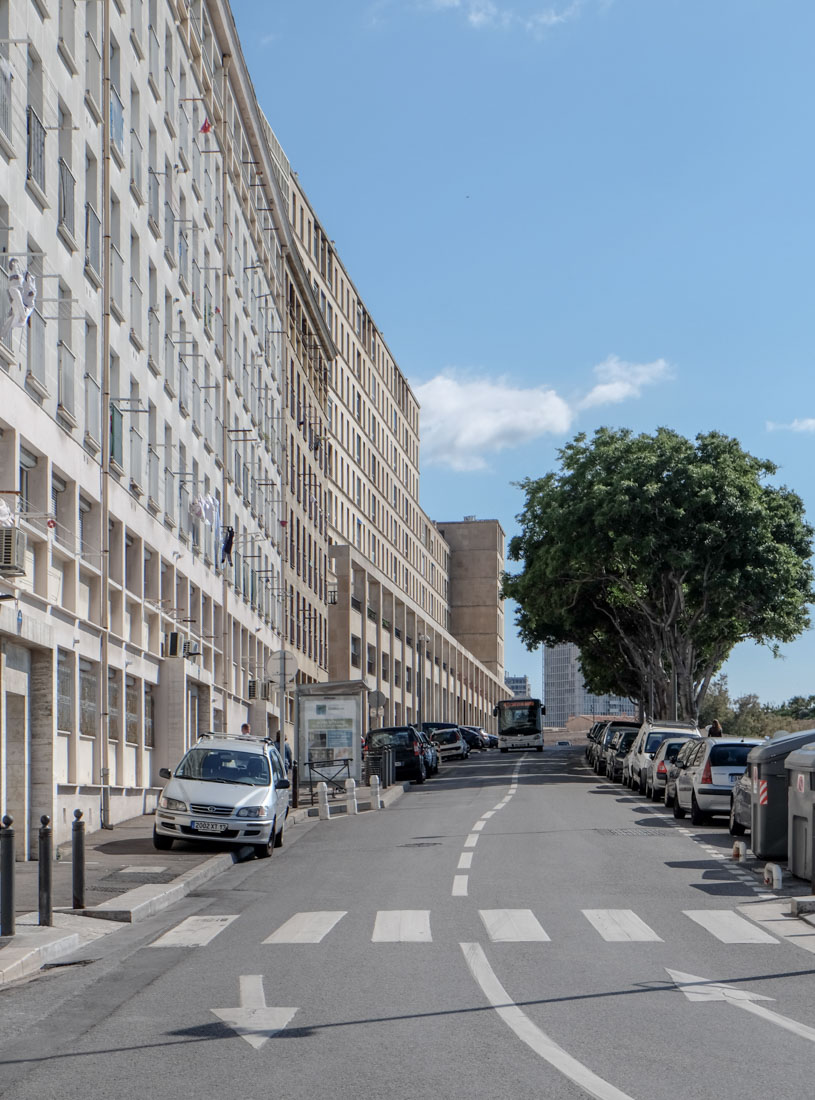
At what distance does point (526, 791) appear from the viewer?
39.1 m

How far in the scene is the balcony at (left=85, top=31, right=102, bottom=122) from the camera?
1088 inches

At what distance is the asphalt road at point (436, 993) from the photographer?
7176mm

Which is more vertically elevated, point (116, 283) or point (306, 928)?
point (116, 283)

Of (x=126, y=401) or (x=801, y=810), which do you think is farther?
(x=126, y=401)

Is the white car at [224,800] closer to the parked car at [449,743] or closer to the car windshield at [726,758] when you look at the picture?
the car windshield at [726,758]

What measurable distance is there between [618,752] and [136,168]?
23.3 metres

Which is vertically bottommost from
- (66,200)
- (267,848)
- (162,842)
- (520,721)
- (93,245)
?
(520,721)

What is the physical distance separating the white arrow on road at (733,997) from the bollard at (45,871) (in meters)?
5.35

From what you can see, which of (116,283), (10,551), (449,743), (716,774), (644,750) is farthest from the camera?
(449,743)

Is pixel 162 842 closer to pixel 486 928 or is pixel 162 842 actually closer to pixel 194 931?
pixel 194 931

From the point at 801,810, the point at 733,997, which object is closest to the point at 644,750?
the point at 801,810

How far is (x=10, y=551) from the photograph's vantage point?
19.3m

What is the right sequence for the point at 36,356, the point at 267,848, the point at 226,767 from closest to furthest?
the point at 267,848 < the point at 36,356 < the point at 226,767

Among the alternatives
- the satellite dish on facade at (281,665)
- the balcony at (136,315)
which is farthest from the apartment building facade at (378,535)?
the balcony at (136,315)
